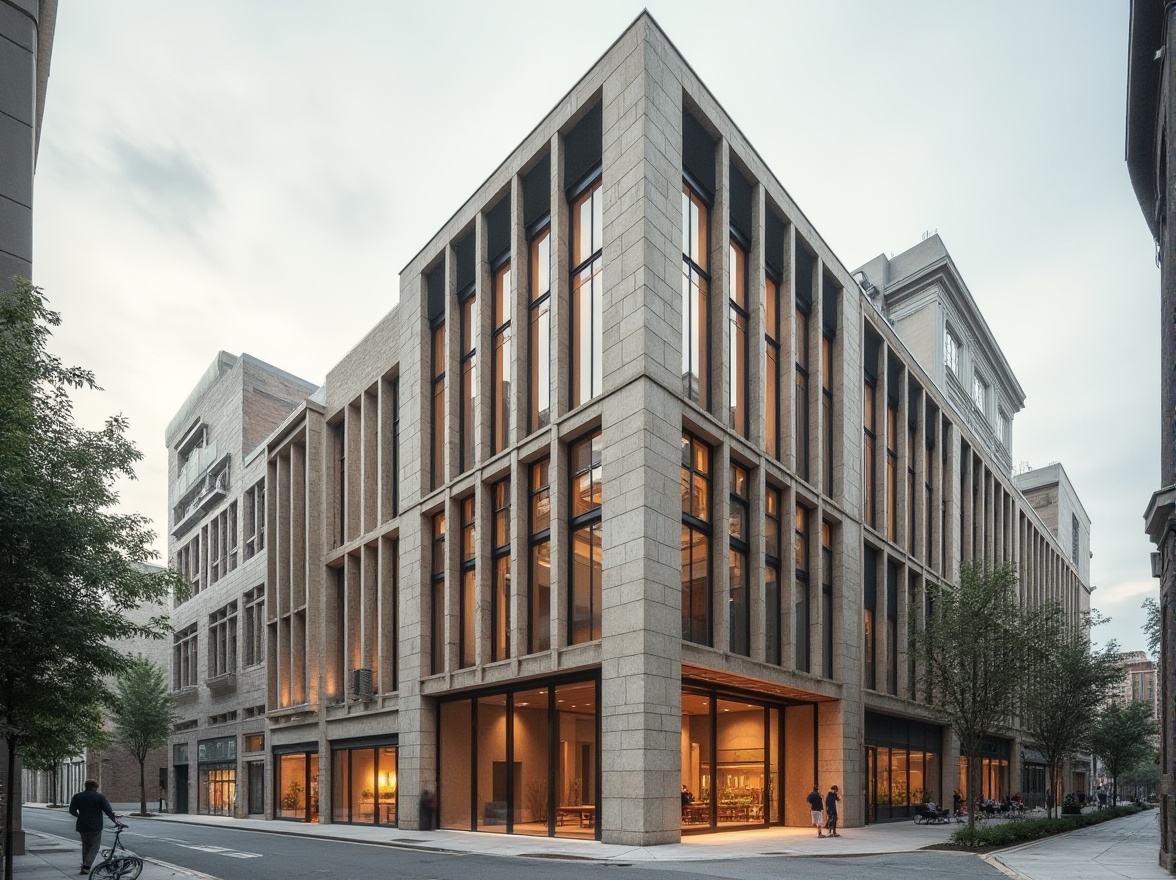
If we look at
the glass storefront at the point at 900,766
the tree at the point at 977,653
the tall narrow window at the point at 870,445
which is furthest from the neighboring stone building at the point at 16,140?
the tall narrow window at the point at 870,445

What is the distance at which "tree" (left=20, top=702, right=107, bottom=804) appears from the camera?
57.9 feet

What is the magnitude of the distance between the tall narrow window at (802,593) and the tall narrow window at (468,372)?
11.8 metres

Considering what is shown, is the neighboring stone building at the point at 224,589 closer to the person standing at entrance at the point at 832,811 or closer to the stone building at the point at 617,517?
the stone building at the point at 617,517

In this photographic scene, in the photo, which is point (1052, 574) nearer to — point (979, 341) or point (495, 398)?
point (979, 341)

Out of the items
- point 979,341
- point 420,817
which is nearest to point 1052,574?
point 979,341

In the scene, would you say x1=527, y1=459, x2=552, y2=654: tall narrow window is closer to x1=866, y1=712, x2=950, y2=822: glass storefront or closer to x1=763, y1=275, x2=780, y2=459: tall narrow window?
x1=763, y1=275, x2=780, y2=459: tall narrow window

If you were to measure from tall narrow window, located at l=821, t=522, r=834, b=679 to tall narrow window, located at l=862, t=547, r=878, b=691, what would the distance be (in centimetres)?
296

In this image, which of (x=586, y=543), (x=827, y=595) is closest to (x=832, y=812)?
(x=827, y=595)

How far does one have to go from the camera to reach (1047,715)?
1703 inches

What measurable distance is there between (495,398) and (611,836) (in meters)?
14.5

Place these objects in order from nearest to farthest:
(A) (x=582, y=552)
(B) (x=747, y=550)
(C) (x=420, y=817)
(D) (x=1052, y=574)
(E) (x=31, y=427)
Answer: (E) (x=31, y=427), (A) (x=582, y=552), (B) (x=747, y=550), (C) (x=420, y=817), (D) (x=1052, y=574)

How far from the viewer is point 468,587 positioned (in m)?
32.8

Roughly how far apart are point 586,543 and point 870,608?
17.6 m

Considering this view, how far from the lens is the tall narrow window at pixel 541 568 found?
94.8 ft
